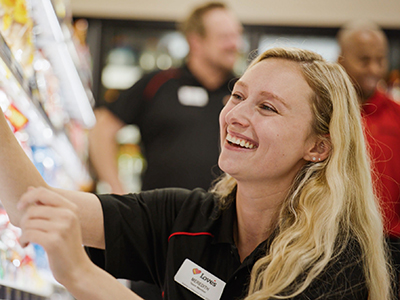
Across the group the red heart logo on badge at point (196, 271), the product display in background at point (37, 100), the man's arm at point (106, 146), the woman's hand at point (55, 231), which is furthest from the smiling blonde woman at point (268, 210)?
Answer: the man's arm at point (106, 146)

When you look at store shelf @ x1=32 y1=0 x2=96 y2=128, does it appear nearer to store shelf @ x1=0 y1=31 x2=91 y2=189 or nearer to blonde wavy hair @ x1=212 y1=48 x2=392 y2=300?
store shelf @ x1=0 y1=31 x2=91 y2=189

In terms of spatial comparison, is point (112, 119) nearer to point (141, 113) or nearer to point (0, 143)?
point (141, 113)

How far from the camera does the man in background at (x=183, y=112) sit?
245 cm

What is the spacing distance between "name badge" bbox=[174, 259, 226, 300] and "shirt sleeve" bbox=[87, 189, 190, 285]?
140 millimetres

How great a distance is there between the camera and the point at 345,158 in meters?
1.54

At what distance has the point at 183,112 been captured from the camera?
101 inches

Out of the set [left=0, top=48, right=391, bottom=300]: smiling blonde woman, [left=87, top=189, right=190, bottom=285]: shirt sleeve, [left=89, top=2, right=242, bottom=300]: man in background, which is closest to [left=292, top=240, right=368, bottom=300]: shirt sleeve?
[left=0, top=48, right=391, bottom=300]: smiling blonde woman

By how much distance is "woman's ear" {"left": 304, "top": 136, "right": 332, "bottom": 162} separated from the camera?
1589mm

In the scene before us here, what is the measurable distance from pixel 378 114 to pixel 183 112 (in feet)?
3.14

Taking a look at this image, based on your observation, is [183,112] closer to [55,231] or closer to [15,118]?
[15,118]

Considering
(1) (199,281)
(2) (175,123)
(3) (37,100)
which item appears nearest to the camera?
(1) (199,281)

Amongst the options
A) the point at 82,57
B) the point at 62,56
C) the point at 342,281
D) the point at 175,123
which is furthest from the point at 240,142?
the point at 82,57

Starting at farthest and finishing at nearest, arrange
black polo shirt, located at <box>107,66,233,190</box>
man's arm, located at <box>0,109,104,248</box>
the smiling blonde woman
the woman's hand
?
black polo shirt, located at <box>107,66,233,190</box> → the smiling blonde woman → man's arm, located at <box>0,109,104,248</box> → the woman's hand

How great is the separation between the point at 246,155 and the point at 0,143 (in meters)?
0.69
